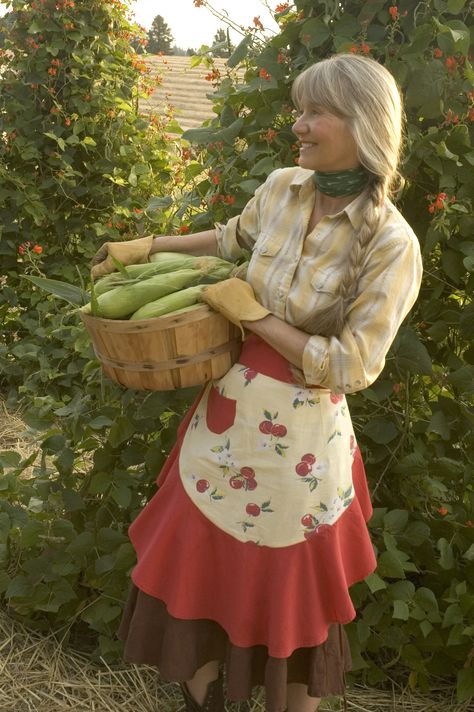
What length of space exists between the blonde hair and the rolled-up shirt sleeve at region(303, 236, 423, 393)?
0.03 meters

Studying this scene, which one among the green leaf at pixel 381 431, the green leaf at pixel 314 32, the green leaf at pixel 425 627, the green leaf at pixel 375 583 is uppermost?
the green leaf at pixel 314 32

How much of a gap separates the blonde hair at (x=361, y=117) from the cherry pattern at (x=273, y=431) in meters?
0.24

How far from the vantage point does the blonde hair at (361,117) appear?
5.28 ft

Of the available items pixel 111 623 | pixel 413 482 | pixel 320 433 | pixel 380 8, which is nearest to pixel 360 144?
pixel 320 433

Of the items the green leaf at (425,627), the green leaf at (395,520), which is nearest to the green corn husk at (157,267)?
the green leaf at (395,520)

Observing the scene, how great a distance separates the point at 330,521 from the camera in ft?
6.15

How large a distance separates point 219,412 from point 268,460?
16cm

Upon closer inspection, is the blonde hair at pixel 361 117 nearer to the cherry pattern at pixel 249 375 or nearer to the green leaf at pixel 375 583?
the cherry pattern at pixel 249 375

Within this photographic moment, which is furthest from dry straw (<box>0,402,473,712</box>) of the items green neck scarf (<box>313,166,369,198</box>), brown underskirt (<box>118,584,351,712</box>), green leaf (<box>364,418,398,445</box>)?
green neck scarf (<box>313,166,369,198</box>)

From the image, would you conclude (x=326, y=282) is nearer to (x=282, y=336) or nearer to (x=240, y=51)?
(x=282, y=336)

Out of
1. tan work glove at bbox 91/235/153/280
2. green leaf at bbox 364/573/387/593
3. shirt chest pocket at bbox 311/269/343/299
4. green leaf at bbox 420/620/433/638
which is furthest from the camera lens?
green leaf at bbox 420/620/433/638

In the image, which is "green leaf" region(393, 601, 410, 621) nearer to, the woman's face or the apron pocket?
the apron pocket

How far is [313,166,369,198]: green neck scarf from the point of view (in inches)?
67.2

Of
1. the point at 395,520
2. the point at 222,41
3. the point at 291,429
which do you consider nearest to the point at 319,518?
the point at 291,429
